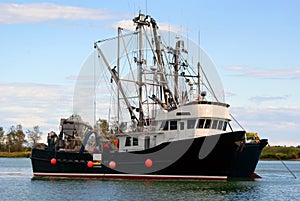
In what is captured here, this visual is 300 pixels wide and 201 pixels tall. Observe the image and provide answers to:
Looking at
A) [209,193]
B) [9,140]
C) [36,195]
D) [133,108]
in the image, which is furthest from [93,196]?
[9,140]

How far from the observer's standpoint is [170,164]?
134ft

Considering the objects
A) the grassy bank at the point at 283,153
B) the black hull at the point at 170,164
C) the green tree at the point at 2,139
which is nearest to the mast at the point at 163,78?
the black hull at the point at 170,164

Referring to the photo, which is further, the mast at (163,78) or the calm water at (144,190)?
the mast at (163,78)

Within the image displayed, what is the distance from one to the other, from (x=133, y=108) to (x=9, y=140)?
102653 millimetres

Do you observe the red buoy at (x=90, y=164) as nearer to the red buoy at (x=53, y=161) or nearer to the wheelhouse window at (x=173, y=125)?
the red buoy at (x=53, y=161)

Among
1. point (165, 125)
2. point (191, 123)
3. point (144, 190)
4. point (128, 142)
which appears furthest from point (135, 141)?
point (144, 190)

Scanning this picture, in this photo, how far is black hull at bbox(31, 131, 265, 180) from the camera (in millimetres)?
40062

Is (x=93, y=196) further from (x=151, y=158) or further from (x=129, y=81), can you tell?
(x=129, y=81)

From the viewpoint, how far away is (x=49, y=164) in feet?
155

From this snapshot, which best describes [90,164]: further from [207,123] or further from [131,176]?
A: [207,123]

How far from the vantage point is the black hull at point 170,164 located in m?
40.1

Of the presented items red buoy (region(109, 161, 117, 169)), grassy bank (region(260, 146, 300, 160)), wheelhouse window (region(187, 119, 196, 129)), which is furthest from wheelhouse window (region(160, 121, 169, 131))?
grassy bank (region(260, 146, 300, 160))

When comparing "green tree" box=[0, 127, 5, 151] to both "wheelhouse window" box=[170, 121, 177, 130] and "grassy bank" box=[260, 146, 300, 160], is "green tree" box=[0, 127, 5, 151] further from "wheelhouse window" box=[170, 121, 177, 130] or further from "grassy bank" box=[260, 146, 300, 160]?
"wheelhouse window" box=[170, 121, 177, 130]

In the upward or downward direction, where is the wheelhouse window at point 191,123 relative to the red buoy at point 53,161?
upward
